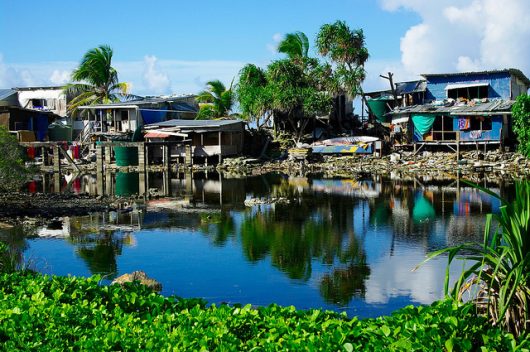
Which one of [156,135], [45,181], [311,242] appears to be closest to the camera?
[311,242]

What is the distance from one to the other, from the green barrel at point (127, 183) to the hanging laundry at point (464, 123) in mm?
22516

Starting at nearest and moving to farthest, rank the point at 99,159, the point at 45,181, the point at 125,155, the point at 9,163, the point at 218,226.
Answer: the point at 218,226, the point at 9,163, the point at 45,181, the point at 99,159, the point at 125,155

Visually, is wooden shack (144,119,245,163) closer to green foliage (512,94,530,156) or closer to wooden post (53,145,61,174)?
wooden post (53,145,61,174)

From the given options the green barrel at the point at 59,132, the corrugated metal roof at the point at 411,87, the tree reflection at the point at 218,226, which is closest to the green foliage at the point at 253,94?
the corrugated metal roof at the point at 411,87

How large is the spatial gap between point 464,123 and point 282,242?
2894 centimetres

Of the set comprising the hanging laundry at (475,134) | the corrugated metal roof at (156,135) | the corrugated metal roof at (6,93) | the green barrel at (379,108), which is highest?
the corrugated metal roof at (6,93)

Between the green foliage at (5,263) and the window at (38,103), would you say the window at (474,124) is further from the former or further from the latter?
the window at (38,103)

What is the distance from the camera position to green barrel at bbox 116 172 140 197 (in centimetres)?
3114

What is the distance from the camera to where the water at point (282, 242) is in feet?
42.0

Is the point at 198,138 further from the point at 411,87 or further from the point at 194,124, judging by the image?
the point at 411,87

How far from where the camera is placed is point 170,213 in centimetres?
2405

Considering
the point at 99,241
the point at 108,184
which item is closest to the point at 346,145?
the point at 108,184

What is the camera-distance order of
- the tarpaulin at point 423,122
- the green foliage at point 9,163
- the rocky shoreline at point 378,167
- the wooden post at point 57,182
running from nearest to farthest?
the green foliage at point 9,163 < the rocky shoreline at point 378,167 < the wooden post at point 57,182 < the tarpaulin at point 423,122

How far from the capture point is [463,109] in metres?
42.9
